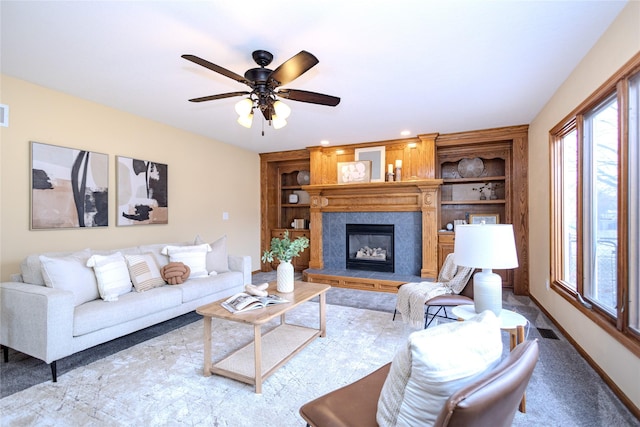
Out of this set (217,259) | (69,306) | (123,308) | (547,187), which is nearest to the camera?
(69,306)

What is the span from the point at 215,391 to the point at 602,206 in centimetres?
309

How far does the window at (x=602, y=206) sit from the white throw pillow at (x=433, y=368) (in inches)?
60.1

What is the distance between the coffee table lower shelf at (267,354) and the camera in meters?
2.14

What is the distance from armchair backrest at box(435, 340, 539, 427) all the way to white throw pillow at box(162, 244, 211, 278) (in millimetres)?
3235

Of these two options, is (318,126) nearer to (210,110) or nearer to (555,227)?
(210,110)

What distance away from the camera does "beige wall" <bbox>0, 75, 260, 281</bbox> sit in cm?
276

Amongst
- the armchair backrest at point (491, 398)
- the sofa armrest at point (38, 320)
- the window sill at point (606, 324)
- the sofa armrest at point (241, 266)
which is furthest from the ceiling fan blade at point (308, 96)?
the window sill at point (606, 324)

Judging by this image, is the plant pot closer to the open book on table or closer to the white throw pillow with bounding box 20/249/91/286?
the open book on table

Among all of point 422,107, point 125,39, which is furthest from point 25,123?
point 422,107

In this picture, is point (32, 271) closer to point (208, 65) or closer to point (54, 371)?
point (54, 371)

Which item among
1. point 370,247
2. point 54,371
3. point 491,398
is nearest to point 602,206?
point 491,398

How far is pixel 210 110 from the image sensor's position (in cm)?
367

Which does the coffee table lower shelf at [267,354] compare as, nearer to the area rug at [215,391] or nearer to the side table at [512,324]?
the area rug at [215,391]

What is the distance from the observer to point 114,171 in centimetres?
358
